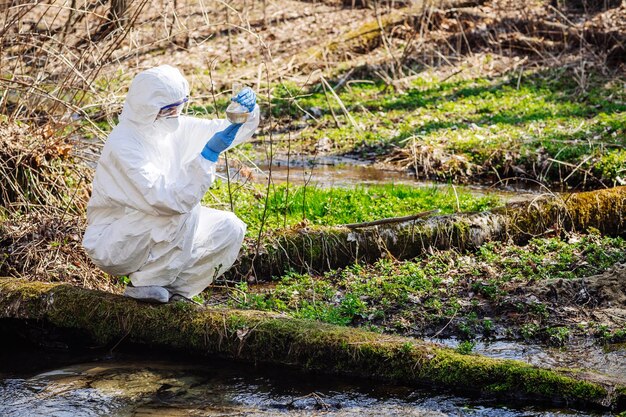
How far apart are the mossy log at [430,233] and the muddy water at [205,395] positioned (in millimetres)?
1973

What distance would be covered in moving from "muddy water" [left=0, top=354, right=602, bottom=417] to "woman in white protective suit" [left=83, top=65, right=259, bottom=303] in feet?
2.09

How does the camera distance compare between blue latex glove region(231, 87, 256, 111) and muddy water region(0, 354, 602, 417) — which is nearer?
muddy water region(0, 354, 602, 417)

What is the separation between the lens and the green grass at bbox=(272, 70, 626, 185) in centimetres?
1107

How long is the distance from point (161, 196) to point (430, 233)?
306cm

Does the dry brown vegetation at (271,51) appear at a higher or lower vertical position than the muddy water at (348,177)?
higher

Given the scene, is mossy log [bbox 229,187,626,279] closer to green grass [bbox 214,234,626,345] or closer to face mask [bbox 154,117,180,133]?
green grass [bbox 214,234,626,345]

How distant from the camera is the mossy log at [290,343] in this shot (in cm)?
527

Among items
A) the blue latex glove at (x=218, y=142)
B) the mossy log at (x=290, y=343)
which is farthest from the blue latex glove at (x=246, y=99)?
the mossy log at (x=290, y=343)

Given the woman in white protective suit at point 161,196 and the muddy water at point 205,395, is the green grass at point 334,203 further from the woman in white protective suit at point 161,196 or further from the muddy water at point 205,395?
Answer: the muddy water at point 205,395

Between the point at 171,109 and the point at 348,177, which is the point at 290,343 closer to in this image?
the point at 171,109

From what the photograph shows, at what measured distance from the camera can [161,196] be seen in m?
5.98

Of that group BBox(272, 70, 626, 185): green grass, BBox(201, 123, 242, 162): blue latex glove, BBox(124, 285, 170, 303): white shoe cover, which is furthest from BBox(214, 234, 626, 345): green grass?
BBox(272, 70, 626, 185): green grass

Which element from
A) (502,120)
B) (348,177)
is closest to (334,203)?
(348,177)

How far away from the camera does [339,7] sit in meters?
19.7
